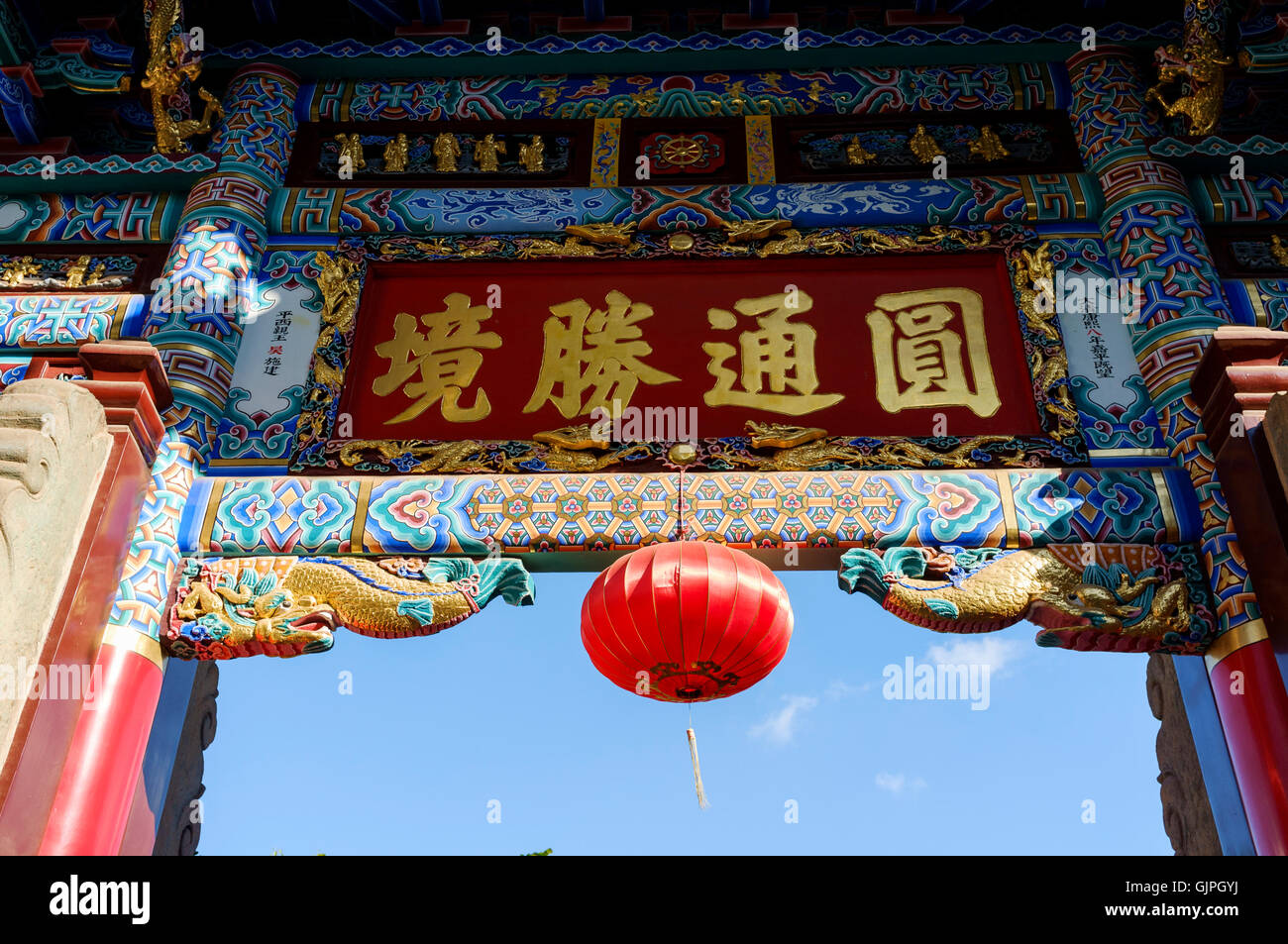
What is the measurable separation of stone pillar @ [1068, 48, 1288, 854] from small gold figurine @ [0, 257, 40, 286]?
4.18 m

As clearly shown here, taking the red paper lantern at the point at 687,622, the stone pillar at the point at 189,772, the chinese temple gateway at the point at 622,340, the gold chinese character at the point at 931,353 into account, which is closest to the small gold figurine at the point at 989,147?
the chinese temple gateway at the point at 622,340

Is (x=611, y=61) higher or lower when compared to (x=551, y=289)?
higher

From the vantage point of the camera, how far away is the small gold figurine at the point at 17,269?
5.30 meters

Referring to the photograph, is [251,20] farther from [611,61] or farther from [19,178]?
[611,61]

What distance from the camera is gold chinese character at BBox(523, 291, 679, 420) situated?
16.1 feet

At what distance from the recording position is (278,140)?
18.7 ft

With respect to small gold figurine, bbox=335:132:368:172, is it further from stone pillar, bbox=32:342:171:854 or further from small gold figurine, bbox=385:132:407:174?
stone pillar, bbox=32:342:171:854

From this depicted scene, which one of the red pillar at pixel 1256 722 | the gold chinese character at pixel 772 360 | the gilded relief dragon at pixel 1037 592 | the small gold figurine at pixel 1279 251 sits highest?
the small gold figurine at pixel 1279 251

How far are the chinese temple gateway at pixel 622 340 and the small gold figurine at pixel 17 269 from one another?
1 cm

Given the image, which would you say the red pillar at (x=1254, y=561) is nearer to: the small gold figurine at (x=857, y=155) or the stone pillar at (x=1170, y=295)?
the stone pillar at (x=1170, y=295)

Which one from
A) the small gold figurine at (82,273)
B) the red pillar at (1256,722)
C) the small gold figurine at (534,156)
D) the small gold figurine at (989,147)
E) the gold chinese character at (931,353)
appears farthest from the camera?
the small gold figurine at (534,156)

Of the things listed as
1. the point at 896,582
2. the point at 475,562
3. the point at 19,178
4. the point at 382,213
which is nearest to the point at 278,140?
the point at 382,213
